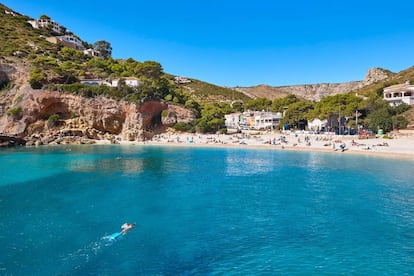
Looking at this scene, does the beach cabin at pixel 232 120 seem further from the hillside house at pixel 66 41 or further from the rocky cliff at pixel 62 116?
the hillside house at pixel 66 41

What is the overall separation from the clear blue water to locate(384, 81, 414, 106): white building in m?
37.8

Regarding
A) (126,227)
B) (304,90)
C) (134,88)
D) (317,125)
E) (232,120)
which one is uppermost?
(304,90)

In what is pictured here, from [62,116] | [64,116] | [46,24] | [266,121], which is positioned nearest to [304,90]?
[266,121]

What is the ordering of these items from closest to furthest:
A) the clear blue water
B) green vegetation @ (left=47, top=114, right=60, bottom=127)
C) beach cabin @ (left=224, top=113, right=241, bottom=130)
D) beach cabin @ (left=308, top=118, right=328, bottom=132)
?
the clear blue water, green vegetation @ (left=47, top=114, right=60, bottom=127), beach cabin @ (left=308, top=118, right=328, bottom=132), beach cabin @ (left=224, top=113, right=241, bottom=130)

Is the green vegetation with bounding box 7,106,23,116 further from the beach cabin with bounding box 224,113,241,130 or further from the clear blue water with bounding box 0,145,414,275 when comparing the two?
the beach cabin with bounding box 224,113,241,130

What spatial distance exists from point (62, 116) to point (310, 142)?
42.3 meters

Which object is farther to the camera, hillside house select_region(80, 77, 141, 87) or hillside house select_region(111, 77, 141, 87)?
hillside house select_region(111, 77, 141, 87)

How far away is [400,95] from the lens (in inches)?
2414

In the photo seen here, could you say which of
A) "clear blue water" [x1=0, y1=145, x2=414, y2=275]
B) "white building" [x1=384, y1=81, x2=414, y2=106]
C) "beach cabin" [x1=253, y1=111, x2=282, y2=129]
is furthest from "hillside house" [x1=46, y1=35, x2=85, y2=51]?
"white building" [x1=384, y1=81, x2=414, y2=106]

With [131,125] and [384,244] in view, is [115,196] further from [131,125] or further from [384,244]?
[131,125]

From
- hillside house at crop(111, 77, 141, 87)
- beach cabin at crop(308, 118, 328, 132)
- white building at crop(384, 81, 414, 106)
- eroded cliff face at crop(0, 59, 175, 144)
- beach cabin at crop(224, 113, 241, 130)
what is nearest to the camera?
eroded cliff face at crop(0, 59, 175, 144)

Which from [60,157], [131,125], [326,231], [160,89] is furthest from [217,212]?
[160,89]

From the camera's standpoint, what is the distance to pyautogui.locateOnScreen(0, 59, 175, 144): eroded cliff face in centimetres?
5016

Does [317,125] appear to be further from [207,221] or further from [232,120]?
[207,221]
